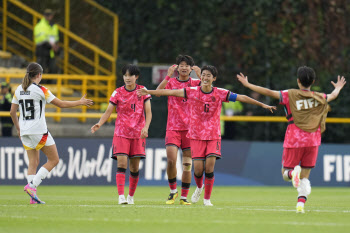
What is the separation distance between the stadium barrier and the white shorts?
278 inches

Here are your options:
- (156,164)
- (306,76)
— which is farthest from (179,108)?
(156,164)

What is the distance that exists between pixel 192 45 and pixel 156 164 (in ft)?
26.7

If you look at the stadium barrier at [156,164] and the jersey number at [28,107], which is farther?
the stadium barrier at [156,164]

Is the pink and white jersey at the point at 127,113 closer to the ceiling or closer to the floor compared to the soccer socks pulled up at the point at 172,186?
closer to the ceiling

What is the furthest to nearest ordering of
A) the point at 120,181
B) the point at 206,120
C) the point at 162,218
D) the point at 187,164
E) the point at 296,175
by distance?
1. the point at 187,164
2. the point at 120,181
3. the point at 206,120
4. the point at 296,175
5. the point at 162,218

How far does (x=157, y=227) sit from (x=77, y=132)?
1302 centimetres

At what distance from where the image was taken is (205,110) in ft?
40.7

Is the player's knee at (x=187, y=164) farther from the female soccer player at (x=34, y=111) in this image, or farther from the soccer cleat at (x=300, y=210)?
the soccer cleat at (x=300, y=210)

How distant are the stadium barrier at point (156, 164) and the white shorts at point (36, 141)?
706cm

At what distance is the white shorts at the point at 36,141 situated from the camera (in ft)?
40.9

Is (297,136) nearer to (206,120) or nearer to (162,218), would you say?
(206,120)

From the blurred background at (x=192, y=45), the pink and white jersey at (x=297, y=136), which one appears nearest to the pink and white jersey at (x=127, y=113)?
the pink and white jersey at (x=297, y=136)

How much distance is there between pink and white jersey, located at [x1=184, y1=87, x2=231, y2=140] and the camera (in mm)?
12344

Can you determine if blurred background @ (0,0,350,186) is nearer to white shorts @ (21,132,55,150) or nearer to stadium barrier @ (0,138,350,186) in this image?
stadium barrier @ (0,138,350,186)
